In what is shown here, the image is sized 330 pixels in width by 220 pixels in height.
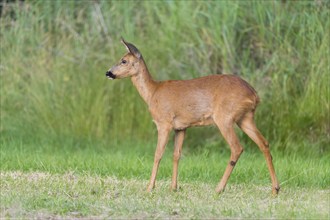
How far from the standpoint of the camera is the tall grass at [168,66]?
525 inches

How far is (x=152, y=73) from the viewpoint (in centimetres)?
1401

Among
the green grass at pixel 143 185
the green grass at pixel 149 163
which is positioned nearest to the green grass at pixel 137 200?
the green grass at pixel 143 185

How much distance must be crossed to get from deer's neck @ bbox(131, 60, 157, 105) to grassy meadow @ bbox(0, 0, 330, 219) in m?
1.21

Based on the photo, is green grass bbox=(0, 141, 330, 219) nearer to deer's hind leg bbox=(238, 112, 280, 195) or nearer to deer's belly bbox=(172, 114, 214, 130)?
deer's hind leg bbox=(238, 112, 280, 195)

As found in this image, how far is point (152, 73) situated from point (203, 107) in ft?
15.7

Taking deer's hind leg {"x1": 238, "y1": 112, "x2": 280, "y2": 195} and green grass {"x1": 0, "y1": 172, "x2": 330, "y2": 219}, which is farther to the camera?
deer's hind leg {"x1": 238, "y1": 112, "x2": 280, "y2": 195}

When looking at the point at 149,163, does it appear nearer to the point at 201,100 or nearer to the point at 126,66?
the point at 126,66

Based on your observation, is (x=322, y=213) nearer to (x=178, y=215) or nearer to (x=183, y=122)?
(x=178, y=215)

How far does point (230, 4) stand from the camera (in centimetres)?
1430

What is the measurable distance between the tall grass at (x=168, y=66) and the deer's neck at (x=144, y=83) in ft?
11.9

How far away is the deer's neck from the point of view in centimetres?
975

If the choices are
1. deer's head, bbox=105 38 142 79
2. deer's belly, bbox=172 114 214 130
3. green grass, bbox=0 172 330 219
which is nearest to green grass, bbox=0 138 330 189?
green grass, bbox=0 172 330 219

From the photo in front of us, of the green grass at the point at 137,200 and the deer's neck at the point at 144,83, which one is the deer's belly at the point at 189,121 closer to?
the deer's neck at the point at 144,83

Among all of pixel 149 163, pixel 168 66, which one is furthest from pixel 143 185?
pixel 168 66
